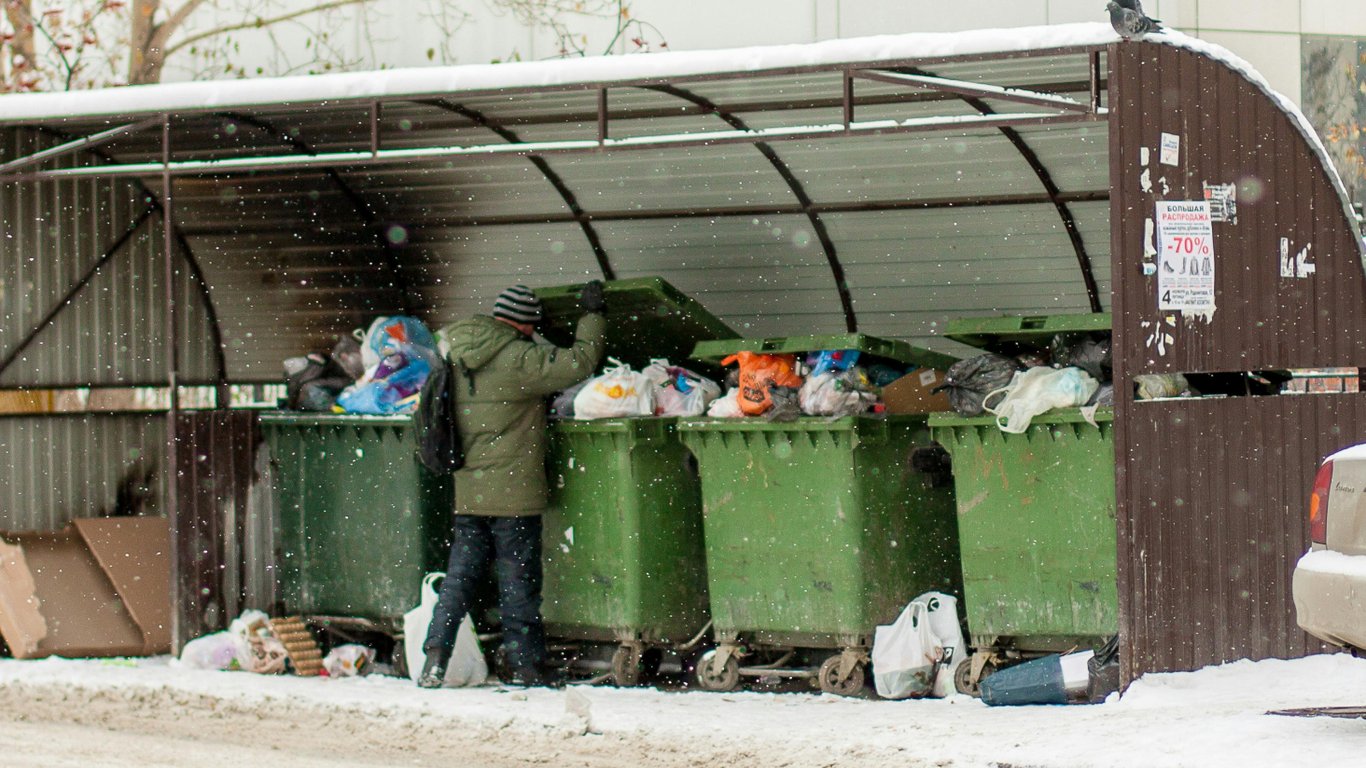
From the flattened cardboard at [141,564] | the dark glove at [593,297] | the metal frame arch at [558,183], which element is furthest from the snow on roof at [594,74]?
the flattened cardboard at [141,564]

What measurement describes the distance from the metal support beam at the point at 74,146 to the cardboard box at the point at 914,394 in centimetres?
374

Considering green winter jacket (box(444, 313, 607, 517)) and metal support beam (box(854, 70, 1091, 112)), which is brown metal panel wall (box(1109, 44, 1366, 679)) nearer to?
metal support beam (box(854, 70, 1091, 112))

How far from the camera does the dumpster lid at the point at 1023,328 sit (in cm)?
805

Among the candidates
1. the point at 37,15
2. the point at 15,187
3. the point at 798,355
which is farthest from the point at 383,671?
the point at 37,15

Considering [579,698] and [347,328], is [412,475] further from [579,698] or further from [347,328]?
[347,328]

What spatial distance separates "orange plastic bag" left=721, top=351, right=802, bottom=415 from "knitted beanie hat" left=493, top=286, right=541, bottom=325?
106cm

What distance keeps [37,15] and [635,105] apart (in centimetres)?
1136

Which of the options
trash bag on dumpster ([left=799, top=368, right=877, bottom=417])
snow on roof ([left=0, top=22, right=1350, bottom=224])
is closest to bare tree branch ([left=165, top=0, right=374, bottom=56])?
snow on roof ([left=0, top=22, right=1350, bottom=224])

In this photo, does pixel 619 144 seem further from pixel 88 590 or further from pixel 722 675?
pixel 88 590

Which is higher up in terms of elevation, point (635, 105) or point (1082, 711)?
point (635, 105)

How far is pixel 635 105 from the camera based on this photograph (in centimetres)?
927

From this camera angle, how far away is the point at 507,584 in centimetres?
888

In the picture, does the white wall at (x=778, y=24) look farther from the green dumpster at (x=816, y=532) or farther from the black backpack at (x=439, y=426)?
the black backpack at (x=439, y=426)

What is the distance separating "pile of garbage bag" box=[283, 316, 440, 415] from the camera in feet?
31.6
